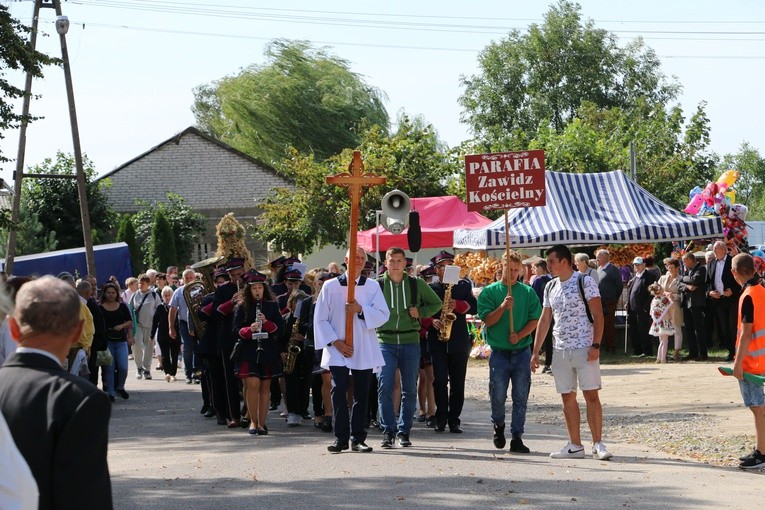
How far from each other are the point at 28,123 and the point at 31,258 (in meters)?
14.4

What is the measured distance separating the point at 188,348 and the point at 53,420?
53.9 ft

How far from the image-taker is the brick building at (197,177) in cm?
6153

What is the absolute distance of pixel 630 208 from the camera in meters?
24.4

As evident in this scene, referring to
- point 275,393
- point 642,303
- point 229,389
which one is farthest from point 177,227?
point 229,389

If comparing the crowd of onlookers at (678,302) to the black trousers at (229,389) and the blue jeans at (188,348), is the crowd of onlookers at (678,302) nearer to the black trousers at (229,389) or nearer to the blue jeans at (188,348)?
the blue jeans at (188,348)

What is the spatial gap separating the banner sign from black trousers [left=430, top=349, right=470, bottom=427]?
2.82m

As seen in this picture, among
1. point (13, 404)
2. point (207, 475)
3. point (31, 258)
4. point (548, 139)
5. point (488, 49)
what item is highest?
point (488, 49)

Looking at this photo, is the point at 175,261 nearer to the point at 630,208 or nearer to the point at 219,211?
the point at 219,211

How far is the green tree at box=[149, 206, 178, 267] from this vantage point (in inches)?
1938

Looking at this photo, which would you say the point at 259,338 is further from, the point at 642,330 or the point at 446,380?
the point at 642,330

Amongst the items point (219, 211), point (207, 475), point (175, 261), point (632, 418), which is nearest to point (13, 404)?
point (207, 475)

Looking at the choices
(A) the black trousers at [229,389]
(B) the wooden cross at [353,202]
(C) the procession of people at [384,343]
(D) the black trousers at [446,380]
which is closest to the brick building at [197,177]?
(C) the procession of people at [384,343]

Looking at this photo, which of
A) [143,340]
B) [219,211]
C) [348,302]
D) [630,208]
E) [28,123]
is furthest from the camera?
[219,211]

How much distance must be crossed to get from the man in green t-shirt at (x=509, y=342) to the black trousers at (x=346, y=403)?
46.1 inches
